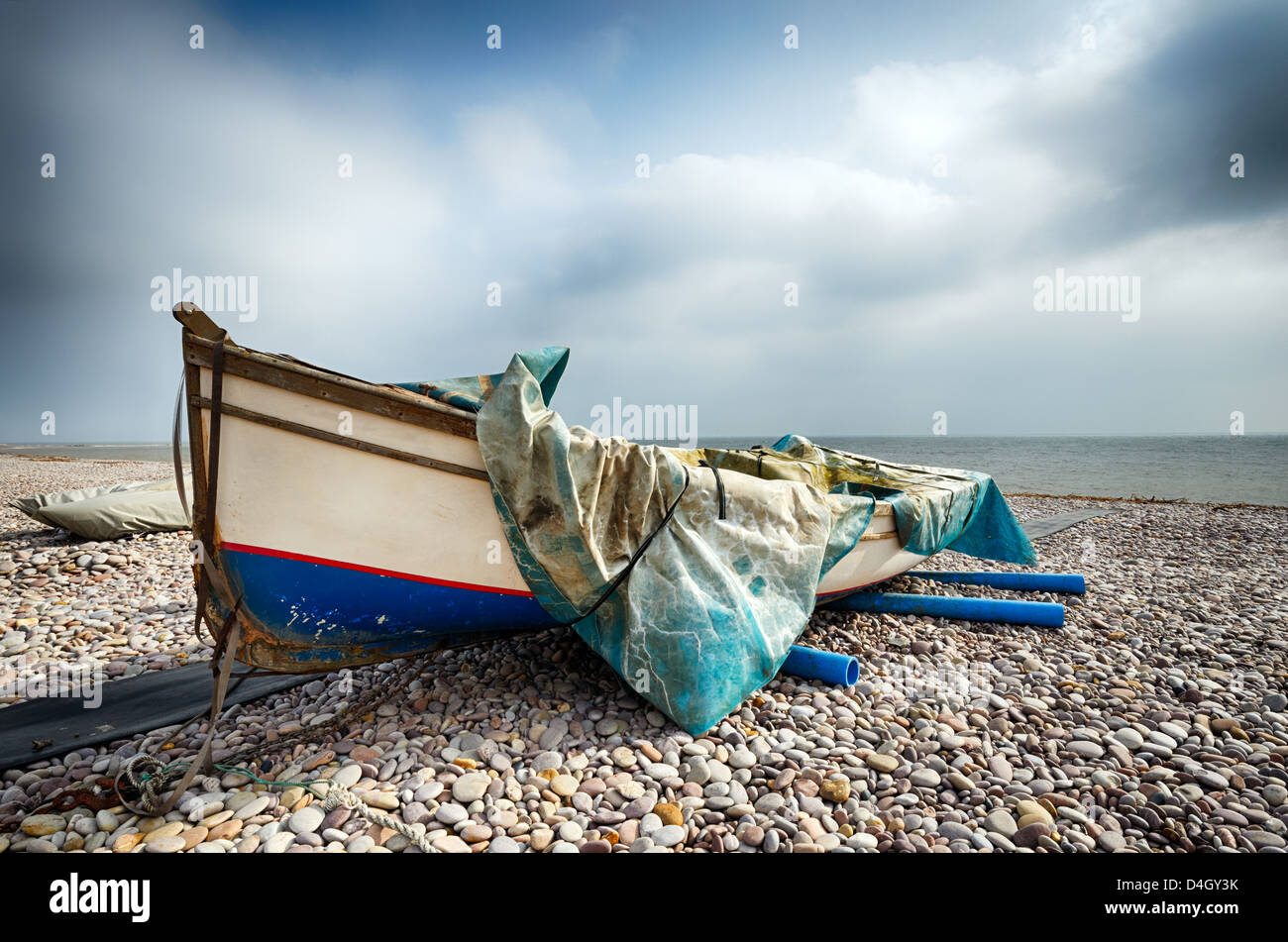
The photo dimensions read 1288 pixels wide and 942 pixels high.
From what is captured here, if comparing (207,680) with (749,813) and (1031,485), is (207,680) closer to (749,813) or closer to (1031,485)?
(749,813)

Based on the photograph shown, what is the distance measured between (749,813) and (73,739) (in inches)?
142

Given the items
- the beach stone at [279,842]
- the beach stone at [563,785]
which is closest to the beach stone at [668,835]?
the beach stone at [563,785]

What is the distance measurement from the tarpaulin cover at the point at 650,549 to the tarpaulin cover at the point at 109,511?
662 centimetres

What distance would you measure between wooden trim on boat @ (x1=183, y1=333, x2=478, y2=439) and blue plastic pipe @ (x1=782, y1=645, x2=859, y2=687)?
270 cm

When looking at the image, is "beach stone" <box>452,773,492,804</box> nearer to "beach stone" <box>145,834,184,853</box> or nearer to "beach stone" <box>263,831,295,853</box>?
"beach stone" <box>263,831,295,853</box>

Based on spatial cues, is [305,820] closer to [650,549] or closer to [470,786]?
[470,786]

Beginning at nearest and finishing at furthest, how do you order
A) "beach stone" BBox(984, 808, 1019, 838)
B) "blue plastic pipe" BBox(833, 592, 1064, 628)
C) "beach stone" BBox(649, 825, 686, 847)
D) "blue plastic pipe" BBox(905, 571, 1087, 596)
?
"beach stone" BBox(649, 825, 686, 847) → "beach stone" BBox(984, 808, 1019, 838) → "blue plastic pipe" BBox(833, 592, 1064, 628) → "blue plastic pipe" BBox(905, 571, 1087, 596)

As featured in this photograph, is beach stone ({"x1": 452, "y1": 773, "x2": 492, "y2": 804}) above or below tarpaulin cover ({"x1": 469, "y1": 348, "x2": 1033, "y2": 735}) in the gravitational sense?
below

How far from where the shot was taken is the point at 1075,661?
462cm

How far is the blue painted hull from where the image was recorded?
123 inches

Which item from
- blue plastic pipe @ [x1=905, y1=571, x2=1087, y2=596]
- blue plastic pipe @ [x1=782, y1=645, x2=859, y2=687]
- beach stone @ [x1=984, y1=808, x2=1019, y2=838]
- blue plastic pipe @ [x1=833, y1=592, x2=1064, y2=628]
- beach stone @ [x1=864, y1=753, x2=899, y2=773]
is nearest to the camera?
beach stone @ [x1=984, y1=808, x2=1019, y2=838]

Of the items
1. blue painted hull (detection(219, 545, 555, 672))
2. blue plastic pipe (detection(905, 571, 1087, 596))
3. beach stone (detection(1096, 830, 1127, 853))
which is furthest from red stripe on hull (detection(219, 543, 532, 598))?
blue plastic pipe (detection(905, 571, 1087, 596))

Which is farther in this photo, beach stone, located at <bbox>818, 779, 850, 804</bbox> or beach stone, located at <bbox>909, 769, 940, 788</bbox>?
beach stone, located at <bbox>909, 769, 940, 788</bbox>

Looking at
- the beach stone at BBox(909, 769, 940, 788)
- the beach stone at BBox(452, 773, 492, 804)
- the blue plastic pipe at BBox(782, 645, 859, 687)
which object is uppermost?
the blue plastic pipe at BBox(782, 645, 859, 687)
